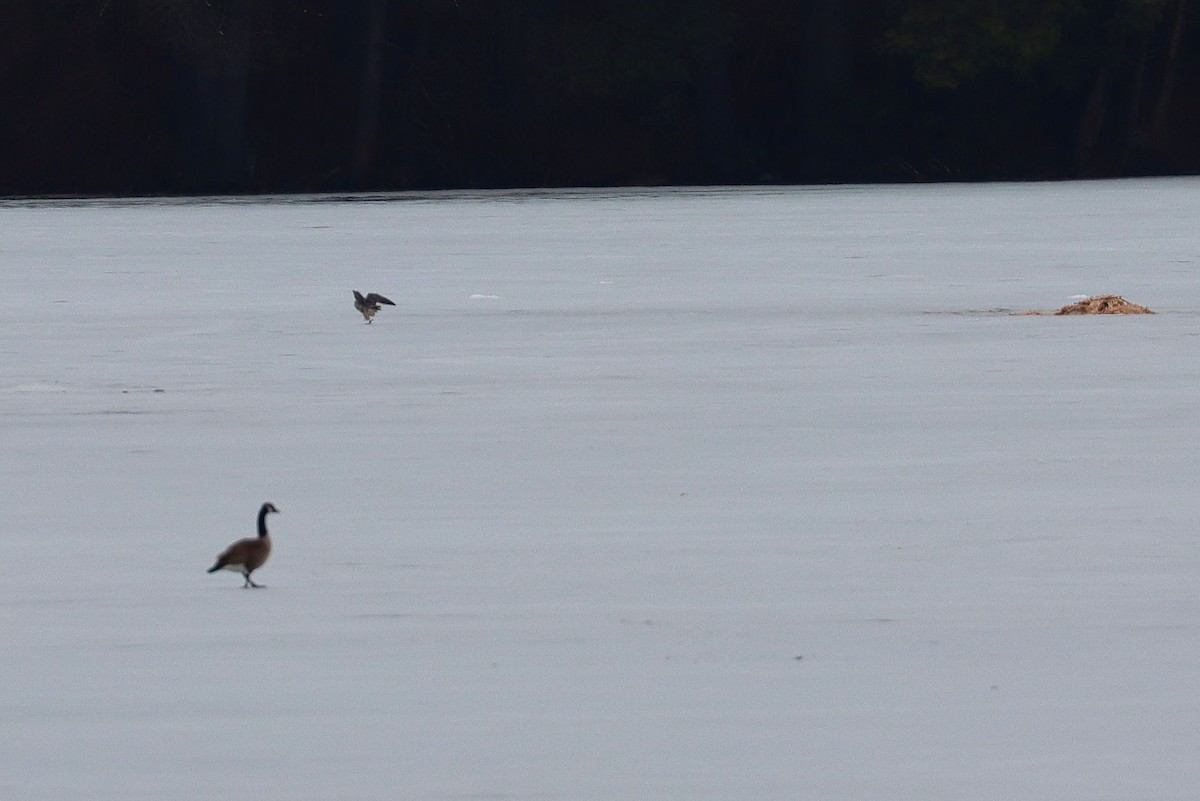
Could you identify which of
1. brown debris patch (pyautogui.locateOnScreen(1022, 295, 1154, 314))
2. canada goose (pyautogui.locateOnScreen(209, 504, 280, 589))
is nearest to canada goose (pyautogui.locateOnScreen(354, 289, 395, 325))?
brown debris patch (pyautogui.locateOnScreen(1022, 295, 1154, 314))

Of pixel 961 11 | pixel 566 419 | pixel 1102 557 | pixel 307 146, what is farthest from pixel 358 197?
pixel 1102 557

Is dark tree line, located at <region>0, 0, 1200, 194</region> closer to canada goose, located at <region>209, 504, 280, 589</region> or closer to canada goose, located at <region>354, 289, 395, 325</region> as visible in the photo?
canada goose, located at <region>354, 289, 395, 325</region>

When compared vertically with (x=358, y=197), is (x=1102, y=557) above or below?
above

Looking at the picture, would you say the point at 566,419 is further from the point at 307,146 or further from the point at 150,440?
the point at 307,146

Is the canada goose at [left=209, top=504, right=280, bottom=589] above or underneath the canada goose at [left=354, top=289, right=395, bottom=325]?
above

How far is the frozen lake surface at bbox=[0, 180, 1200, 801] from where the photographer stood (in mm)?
5371

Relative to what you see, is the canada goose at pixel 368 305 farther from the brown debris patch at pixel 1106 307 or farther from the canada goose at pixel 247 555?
the canada goose at pixel 247 555

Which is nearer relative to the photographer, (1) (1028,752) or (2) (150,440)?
(1) (1028,752)

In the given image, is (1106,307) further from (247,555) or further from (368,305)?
(247,555)

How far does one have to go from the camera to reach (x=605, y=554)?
7613mm

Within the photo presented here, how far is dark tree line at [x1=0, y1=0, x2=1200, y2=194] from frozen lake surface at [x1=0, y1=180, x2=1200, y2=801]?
35.4 meters

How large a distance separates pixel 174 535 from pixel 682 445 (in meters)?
2.64

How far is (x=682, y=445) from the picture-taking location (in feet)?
33.1

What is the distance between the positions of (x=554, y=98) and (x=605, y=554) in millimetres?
45770
